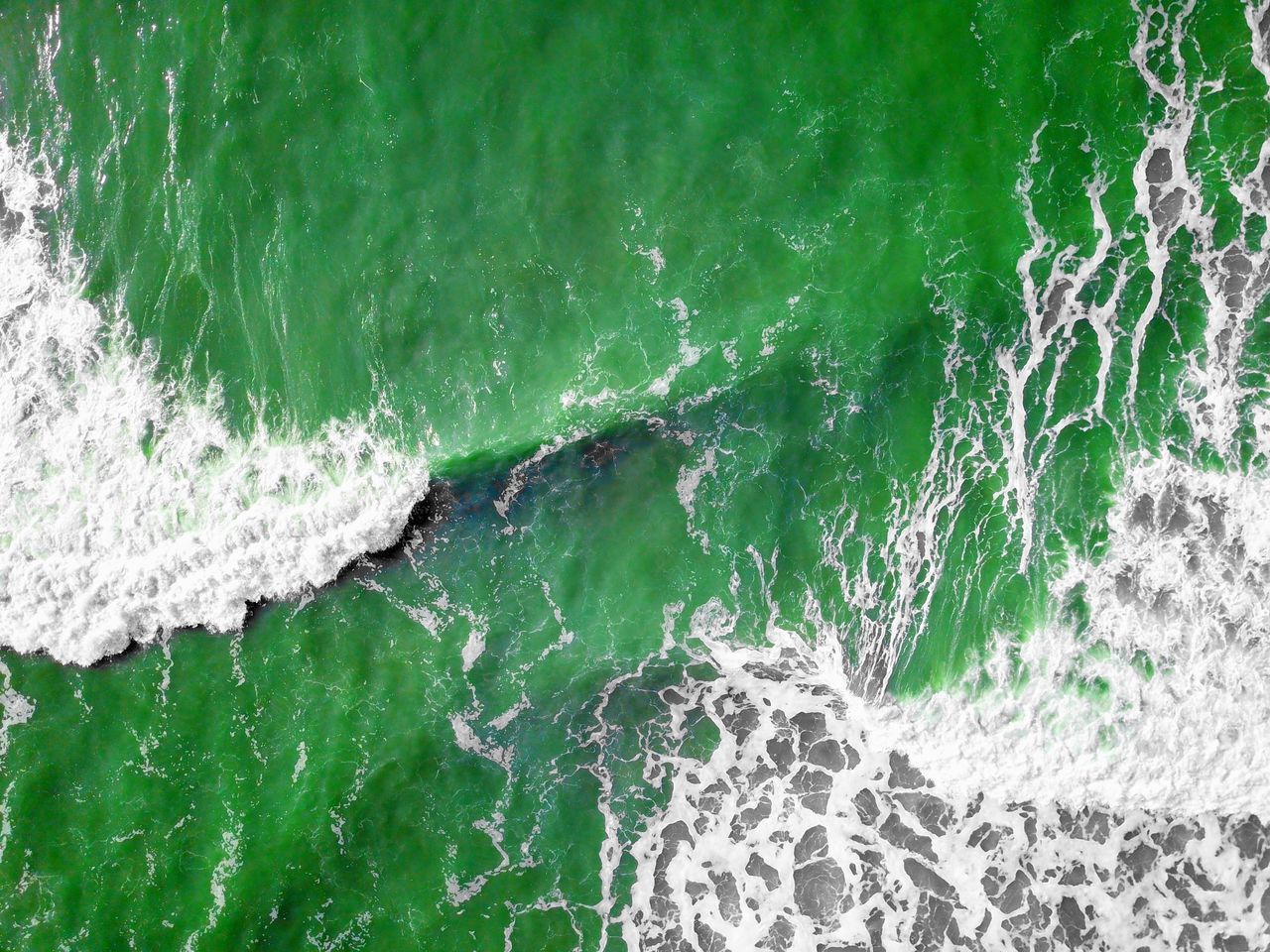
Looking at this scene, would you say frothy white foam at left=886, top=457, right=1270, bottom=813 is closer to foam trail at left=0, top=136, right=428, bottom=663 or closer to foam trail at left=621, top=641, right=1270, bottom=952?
foam trail at left=621, top=641, right=1270, bottom=952

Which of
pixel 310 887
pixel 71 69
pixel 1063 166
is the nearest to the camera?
pixel 1063 166

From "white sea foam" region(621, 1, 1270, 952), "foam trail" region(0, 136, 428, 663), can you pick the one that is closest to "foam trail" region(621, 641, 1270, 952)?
"white sea foam" region(621, 1, 1270, 952)

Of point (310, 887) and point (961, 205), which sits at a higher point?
point (961, 205)

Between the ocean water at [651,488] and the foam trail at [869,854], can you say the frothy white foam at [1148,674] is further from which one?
the foam trail at [869,854]

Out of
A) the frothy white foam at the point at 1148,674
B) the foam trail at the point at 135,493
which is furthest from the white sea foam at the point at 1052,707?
the foam trail at the point at 135,493

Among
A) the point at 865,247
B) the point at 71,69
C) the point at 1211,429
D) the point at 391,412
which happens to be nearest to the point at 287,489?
the point at 391,412

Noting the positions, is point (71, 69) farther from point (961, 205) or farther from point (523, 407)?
point (961, 205)
